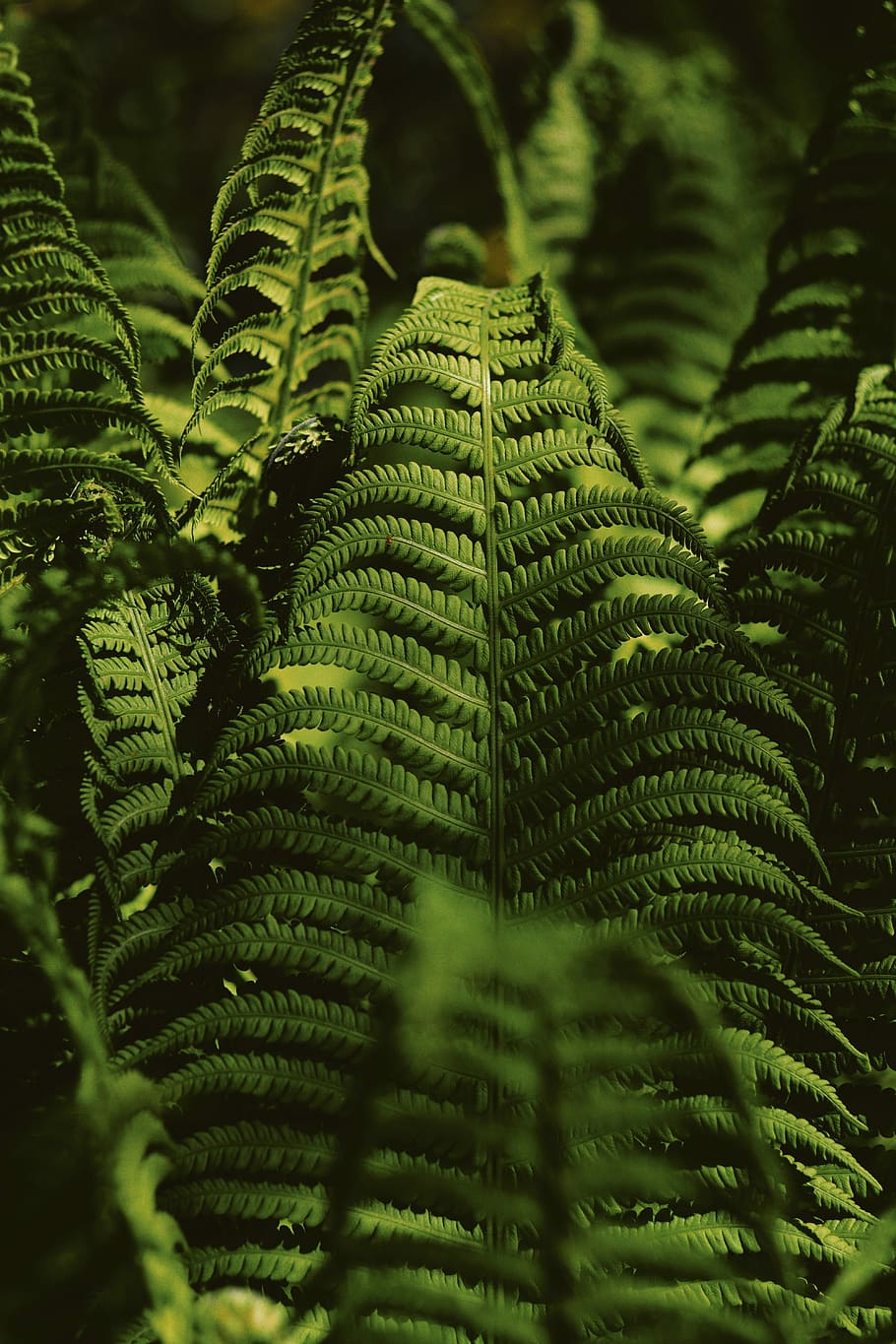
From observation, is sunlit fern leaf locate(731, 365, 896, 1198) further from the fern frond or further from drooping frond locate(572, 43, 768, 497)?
drooping frond locate(572, 43, 768, 497)

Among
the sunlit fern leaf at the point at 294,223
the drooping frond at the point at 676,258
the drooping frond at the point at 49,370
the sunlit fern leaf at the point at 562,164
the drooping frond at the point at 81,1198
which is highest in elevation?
the sunlit fern leaf at the point at 562,164

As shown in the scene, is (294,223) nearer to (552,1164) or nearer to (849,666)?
(849,666)

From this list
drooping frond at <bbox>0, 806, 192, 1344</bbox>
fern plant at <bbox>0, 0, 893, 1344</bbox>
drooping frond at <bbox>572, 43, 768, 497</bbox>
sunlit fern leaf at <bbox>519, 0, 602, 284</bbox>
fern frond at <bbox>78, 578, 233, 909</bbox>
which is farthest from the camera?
sunlit fern leaf at <bbox>519, 0, 602, 284</bbox>

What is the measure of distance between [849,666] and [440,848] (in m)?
0.39

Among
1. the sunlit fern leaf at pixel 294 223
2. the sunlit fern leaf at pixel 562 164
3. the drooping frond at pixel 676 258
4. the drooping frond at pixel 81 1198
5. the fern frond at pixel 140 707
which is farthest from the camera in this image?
the sunlit fern leaf at pixel 562 164

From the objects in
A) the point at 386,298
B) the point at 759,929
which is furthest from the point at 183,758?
the point at 386,298

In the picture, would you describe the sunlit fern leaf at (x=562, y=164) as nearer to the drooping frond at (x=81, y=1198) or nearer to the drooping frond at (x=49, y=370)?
the drooping frond at (x=49, y=370)

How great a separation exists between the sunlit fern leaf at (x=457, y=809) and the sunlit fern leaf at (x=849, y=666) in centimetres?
4

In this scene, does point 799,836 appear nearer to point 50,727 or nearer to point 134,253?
point 50,727

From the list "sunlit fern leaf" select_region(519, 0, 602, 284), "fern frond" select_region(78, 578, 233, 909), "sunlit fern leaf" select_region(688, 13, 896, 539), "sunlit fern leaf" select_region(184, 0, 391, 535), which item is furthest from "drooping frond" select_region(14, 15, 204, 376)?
"sunlit fern leaf" select_region(519, 0, 602, 284)

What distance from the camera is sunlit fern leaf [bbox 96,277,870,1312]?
601mm

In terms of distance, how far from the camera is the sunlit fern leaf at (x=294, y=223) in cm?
82

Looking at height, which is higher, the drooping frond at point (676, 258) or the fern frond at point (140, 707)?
the drooping frond at point (676, 258)

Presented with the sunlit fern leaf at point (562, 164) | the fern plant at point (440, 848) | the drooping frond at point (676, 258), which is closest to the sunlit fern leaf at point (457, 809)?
the fern plant at point (440, 848)
